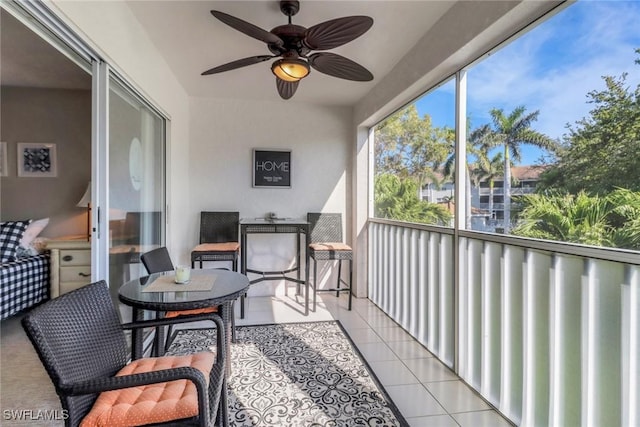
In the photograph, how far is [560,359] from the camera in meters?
1.43

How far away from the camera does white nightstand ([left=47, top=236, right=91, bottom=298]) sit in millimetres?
2969

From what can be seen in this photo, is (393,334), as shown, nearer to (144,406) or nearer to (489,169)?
(489,169)

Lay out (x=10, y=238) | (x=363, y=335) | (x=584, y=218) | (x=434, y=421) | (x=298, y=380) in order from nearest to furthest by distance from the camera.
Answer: (x=584, y=218)
(x=434, y=421)
(x=298, y=380)
(x=363, y=335)
(x=10, y=238)

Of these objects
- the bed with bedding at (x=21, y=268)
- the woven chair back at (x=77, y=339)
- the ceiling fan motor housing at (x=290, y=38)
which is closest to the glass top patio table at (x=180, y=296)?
the woven chair back at (x=77, y=339)

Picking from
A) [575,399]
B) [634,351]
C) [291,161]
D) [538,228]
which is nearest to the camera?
[634,351]

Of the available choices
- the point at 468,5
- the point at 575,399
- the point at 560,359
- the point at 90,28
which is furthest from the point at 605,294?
the point at 90,28

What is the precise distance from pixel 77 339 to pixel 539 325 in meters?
2.06

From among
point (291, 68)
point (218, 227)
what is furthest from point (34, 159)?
point (291, 68)

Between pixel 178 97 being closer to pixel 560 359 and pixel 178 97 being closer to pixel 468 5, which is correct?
pixel 468 5

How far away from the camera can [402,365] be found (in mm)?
2287

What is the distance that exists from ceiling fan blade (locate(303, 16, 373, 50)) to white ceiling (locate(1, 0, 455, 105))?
0.35m

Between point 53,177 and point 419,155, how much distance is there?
379 cm

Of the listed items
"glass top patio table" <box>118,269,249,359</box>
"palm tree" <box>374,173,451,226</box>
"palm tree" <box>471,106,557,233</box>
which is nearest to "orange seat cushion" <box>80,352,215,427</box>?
"glass top patio table" <box>118,269,249,359</box>

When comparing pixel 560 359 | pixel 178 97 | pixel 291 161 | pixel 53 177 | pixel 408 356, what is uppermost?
pixel 178 97
